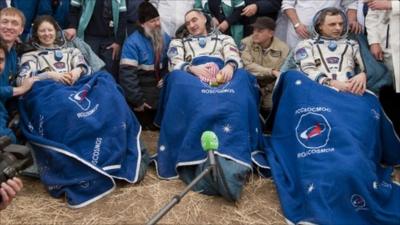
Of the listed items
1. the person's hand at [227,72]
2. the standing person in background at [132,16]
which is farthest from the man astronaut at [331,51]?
the standing person in background at [132,16]

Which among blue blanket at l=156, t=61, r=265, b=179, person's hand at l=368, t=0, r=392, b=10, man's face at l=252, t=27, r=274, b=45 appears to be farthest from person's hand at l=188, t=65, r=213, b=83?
person's hand at l=368, t=0, r=392, b=10

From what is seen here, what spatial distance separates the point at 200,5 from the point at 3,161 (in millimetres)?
2996

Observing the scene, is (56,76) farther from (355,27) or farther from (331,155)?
(355,27)

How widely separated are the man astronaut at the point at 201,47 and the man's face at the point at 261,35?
22 cm

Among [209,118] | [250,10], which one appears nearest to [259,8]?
[250,10]

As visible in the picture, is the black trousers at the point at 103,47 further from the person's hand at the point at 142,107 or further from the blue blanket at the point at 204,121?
the blue blanket at the point at 204,121

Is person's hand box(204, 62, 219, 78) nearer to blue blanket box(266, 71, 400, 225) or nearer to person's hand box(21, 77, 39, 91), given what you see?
blue blanket box(266, 71, 400, 225)

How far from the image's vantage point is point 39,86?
11.7ft

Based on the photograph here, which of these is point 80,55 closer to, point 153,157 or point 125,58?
point 125,58

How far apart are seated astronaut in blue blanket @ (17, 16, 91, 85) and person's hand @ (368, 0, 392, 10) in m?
2.21

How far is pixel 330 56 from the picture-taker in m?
3.87

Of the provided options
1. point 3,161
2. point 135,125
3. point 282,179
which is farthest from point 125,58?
point 3,161

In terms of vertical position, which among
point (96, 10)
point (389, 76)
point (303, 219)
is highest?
point (96, 10)

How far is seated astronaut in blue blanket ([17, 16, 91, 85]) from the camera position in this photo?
3781mm
